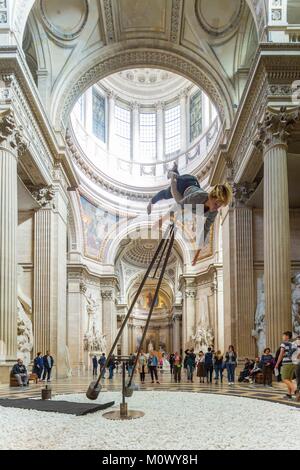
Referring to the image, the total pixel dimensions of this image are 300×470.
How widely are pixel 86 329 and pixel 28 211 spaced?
17.4m

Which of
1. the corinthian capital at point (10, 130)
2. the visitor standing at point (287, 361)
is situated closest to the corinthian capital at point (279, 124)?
the visitor standing at point (287, 361)

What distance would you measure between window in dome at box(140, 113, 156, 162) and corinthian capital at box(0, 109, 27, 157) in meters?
30.4

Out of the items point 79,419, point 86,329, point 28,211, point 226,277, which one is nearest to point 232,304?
point 226,277

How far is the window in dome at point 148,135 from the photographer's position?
45.2 meters

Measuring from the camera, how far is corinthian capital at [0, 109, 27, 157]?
14.2 metres

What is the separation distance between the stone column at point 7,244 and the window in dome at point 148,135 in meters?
30.9

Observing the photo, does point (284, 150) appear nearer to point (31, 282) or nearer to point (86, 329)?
point (31, 282)

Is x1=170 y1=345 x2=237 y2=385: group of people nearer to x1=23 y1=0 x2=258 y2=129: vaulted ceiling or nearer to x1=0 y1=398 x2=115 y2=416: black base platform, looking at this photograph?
x1=0 y1=398 x2=115 y2=416: black base platform

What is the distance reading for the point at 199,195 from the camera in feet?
22.8

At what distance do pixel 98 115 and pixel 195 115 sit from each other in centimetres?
750

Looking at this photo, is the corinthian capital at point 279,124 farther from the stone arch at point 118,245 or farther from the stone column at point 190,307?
the stone arch at point 118,245

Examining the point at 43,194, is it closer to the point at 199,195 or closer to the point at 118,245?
the point at 199,195

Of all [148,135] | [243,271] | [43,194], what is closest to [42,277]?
[43,194]

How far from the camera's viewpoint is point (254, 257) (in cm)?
1875
